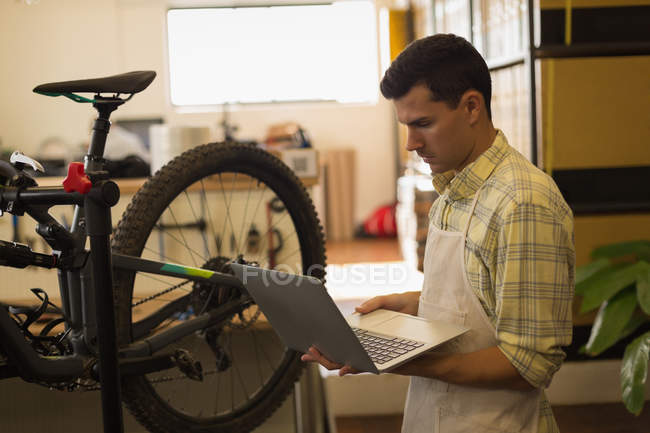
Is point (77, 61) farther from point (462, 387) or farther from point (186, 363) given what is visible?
point (462, 387)

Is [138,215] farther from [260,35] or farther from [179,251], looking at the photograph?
[260,35]

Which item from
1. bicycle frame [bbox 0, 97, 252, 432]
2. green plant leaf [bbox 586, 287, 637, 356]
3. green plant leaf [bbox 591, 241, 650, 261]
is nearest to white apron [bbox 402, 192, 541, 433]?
bicycle frame [bbox 0, 97, 252, 432]

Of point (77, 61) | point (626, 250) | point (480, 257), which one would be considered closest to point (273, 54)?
point (77, 61)

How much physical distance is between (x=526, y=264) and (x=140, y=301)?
0.85 m

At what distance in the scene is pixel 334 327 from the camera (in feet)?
2.95

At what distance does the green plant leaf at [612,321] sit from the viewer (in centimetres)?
181

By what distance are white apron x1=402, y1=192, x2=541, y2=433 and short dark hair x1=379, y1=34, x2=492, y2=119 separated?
0.17m

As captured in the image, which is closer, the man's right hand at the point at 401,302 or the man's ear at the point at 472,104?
the man's ear at the point at 472,104

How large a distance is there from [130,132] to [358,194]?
7.06 ft

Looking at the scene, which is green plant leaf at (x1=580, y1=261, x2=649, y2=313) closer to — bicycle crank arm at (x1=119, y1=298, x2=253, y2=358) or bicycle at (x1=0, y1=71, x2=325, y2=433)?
bicycle at (x1=0, y1=71, x2=325, y2=433)

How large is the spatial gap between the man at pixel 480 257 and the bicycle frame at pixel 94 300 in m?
0.30

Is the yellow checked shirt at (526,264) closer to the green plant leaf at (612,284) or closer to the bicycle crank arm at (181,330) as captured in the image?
the bicycle crank arm at (181,330)

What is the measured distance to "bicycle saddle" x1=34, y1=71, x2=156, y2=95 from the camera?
1069mm

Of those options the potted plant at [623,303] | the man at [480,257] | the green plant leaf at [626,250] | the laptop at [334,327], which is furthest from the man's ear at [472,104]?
the green plant leaf at [626,250]
